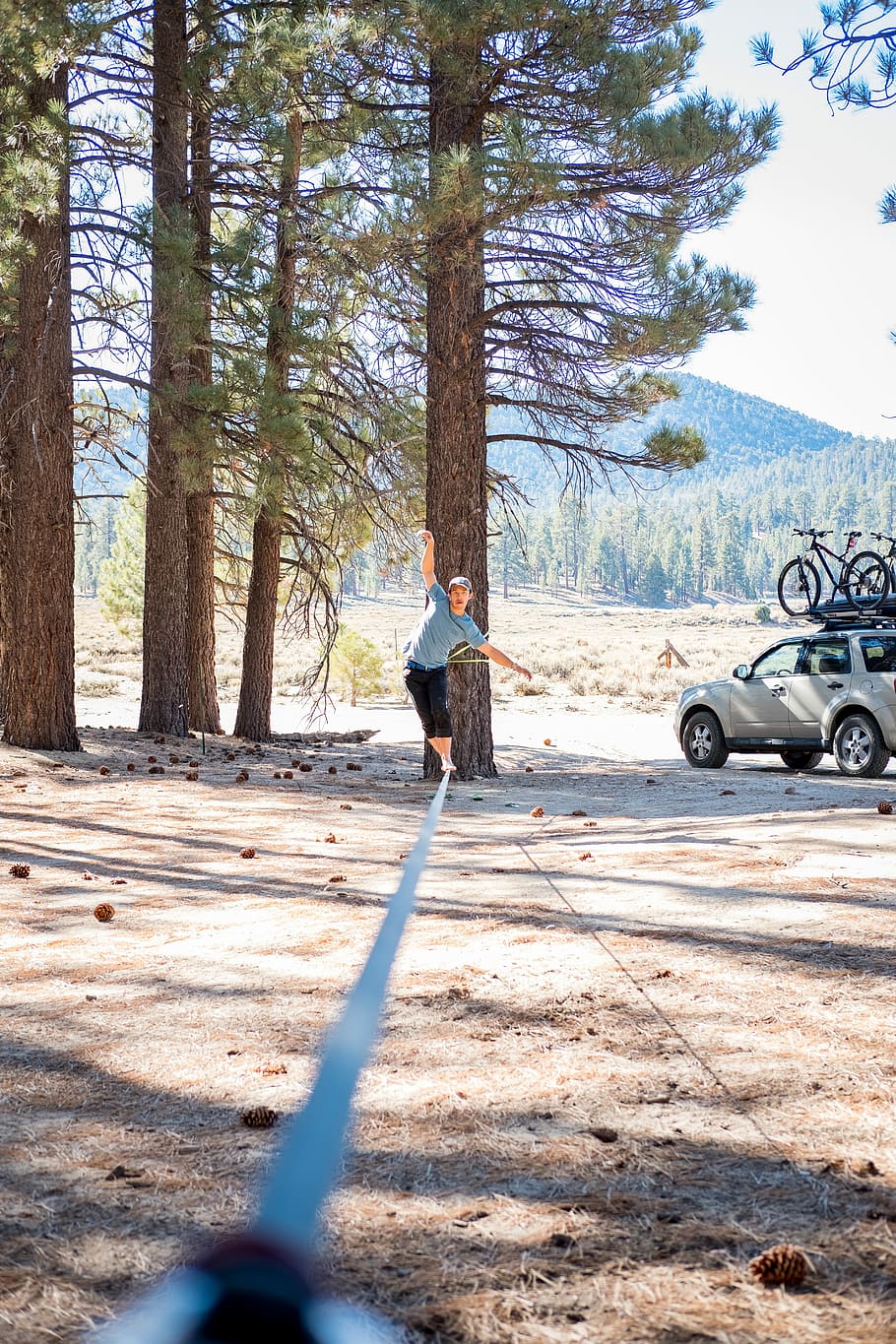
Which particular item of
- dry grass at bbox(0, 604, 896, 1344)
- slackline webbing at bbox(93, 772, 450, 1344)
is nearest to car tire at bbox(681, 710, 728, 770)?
dry grass at bbox(0, 604, 896, 1344)

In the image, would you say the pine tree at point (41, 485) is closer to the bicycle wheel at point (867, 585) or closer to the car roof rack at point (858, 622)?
the car roof rack at point (858, 622)

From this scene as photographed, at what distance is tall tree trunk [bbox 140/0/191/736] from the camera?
50.3 ft

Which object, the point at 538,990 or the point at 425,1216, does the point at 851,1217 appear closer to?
the point at 425,1216

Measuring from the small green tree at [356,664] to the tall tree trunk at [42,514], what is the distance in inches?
709

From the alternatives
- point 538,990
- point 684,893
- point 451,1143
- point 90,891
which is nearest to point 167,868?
point 90,891

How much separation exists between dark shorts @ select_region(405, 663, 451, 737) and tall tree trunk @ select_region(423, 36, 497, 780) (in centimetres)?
332

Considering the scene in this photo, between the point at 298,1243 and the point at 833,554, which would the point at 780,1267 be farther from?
the point at 833,554

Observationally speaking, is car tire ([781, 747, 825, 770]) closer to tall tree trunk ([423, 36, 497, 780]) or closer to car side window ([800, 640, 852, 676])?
car side window ([800, 640, 852, 676])

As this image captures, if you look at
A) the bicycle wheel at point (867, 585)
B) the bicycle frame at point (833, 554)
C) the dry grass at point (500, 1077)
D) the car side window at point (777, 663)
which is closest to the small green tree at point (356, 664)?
the car side window at point (777, 663)

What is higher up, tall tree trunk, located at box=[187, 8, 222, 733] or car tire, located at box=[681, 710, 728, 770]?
tall tree trunk, located at box=[187, 8, 222, 733]

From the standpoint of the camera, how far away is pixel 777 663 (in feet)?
53.7

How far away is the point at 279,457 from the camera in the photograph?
14945mm

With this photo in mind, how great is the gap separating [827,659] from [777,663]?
136 cm

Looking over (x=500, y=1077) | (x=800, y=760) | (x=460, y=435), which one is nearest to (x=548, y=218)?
(x=460, y=435)
